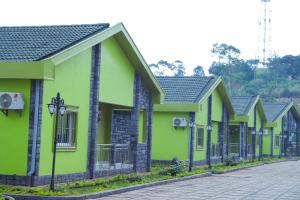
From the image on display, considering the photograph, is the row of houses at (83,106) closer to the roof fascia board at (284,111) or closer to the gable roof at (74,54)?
the gable roof at (74,54)

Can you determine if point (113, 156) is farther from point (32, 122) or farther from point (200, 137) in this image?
point (200, 137)

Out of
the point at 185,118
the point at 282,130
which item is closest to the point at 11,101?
the point at 185,118

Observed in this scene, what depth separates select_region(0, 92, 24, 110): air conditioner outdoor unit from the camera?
14.5m

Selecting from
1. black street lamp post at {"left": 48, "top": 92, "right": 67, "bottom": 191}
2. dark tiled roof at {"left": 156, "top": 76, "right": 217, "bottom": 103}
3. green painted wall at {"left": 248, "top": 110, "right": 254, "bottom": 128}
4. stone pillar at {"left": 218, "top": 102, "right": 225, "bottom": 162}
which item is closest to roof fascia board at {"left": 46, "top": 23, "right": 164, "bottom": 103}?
black street lamp post at {"left": 48, "top": 92, "right": 67, "bottom": 191}

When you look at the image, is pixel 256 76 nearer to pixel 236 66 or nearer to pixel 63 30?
pixel 236 66

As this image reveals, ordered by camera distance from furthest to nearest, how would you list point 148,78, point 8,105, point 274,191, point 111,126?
point 111,126, point 148,78, point 274,191, point 8,105

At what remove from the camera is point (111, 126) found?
2295 cm

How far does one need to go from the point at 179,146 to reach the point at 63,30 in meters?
12.0

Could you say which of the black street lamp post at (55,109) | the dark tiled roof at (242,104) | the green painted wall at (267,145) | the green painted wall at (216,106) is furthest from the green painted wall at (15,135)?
the green painted wall at (267,145)

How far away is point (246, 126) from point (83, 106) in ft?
76.8

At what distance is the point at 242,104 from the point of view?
3866 cm

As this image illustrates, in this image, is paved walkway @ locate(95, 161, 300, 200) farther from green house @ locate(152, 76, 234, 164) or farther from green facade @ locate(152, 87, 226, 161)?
green facade @ locate(152, 87, 226, 161)

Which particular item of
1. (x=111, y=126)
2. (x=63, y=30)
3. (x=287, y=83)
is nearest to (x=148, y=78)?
(x=111, y=126)

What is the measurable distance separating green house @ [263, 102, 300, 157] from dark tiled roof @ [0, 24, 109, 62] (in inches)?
1189
